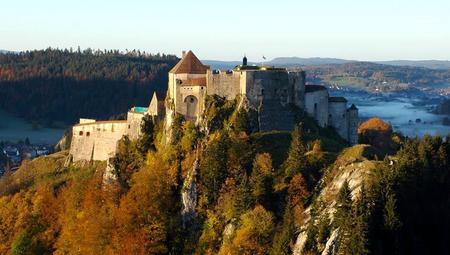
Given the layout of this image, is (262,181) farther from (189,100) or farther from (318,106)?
(318,106)

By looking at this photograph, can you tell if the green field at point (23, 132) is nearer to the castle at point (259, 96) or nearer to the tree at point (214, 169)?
the castle at point (259, 96)

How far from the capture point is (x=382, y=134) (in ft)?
264

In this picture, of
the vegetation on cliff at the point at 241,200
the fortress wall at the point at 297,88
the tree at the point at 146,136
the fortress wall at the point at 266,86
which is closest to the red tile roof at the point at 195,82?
the vegetation on cliff at the point at 241,200

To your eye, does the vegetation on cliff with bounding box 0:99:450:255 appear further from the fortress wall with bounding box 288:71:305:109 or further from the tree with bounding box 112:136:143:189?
the fortress wall with bounding box 288:71:305:109

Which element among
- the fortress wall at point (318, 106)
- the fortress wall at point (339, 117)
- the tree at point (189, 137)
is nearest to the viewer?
the tree at point (189, 137)

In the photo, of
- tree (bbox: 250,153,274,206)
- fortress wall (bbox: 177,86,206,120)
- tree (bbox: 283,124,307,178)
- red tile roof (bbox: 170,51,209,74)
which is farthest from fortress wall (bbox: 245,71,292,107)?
tree (bbox: 283,124,307,178)

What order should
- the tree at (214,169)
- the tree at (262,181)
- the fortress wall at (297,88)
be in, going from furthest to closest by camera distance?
the fortress wall at (297,88) < the tree at (214,169) < the tree at (262,181)

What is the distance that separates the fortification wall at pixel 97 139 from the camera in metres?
77.0

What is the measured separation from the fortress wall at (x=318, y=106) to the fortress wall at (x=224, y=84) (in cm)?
717

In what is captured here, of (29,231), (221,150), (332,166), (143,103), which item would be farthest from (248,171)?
(143,103)

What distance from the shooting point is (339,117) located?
221ft

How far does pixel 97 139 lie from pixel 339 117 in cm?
2952

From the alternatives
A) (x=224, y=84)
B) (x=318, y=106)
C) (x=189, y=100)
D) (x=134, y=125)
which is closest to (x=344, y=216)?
(x=224, y=84)

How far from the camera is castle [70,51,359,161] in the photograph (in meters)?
60.8
